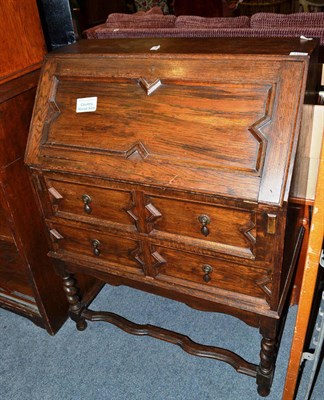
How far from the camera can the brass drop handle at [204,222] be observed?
134cm

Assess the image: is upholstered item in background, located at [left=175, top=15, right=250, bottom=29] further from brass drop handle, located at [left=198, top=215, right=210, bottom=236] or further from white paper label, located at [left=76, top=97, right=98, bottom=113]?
brass drop handle, located at [left=198, top=215, right=210, bottom=236]

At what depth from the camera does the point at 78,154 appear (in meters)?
1.46

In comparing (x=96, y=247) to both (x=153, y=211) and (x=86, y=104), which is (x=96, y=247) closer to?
(x=153, y=211)

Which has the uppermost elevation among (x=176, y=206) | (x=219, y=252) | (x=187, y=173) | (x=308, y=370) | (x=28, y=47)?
(x=28, y=47)

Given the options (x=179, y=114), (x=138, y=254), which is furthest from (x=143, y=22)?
(x=138, y=254)

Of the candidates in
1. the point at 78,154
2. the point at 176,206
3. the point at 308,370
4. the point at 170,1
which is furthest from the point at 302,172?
the point at 170,1

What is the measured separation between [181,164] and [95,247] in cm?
60

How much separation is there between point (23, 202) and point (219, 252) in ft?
3.01

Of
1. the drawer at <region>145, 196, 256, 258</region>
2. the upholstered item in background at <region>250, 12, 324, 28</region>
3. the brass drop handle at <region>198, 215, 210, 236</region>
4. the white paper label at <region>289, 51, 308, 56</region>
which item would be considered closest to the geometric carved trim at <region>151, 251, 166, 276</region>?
the drawer at <region>145, 196, 256, 258</region>

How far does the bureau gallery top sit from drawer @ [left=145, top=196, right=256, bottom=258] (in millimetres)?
86

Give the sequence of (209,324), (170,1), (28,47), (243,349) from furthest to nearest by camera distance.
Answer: (170,1), (209,324), (243,349), (28,47)

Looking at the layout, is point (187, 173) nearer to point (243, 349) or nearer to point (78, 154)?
point (78, 154)

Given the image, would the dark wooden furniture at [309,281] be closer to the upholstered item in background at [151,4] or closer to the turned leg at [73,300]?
the turned leg at [73,300]

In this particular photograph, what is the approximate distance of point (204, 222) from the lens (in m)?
1.35
